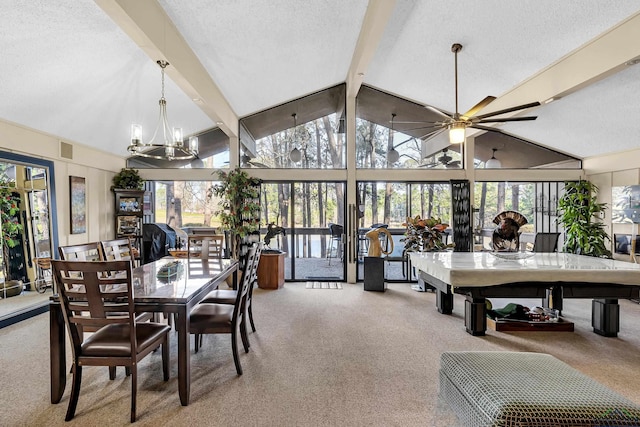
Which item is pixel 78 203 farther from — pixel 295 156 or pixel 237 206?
pixel 295 156

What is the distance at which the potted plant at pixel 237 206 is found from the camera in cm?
588

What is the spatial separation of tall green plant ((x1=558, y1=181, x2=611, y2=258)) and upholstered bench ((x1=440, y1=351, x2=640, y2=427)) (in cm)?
465

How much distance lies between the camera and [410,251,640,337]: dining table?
3080mm

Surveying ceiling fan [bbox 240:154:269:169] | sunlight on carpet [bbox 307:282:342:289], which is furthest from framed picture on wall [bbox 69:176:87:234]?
sunlight on carpet [bbox 307:282:342:289]

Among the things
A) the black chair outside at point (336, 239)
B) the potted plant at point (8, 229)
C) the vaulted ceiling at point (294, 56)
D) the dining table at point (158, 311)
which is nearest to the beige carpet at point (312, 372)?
the dining table at point (158, 311)

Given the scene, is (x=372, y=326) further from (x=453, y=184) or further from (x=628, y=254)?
(x=628, y=254)

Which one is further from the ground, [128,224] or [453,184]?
[453,184]

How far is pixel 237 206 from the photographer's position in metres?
5.96

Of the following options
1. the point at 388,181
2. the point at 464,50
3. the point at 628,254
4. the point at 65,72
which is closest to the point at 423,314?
the point at 388,181

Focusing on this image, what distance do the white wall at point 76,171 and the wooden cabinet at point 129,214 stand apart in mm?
156

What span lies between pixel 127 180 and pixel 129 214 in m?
0.62

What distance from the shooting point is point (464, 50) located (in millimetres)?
4285

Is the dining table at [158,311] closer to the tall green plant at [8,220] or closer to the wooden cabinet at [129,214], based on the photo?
the tall green plant at [8,220]

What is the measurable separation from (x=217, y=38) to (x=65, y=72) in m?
1.65
